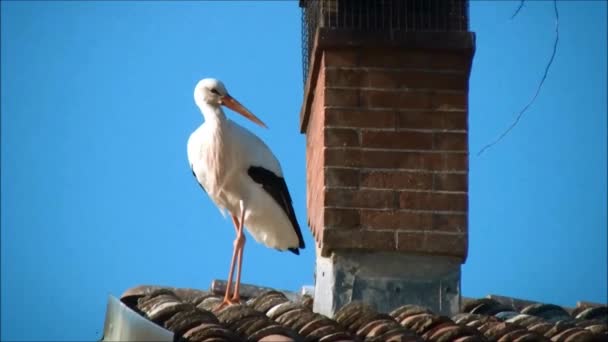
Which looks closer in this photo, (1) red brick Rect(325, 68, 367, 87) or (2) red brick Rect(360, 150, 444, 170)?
(2) red brick Rect(360, 150, 444, 170)

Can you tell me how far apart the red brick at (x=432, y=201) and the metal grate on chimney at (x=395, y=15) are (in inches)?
29.9

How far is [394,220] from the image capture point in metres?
6.06

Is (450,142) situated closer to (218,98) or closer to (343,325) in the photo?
(343,325)

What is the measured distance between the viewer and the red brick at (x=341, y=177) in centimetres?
608

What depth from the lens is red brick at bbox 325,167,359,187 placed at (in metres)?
6.08

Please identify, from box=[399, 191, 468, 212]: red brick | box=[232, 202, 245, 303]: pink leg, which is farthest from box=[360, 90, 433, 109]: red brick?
box=[232, 202, 245, 303]: pink leg

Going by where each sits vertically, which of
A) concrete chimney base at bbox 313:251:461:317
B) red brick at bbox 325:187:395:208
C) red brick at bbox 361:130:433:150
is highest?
red brick at bbox 361:130:433:150

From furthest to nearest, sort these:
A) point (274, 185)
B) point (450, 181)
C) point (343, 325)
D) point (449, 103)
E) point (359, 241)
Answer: point (274, 185) → point (449, 103) → point (450, 181) → point (359, 241) → point (343, 325)

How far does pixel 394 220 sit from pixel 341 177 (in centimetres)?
29

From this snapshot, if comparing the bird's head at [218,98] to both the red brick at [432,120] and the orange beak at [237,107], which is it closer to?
the orange beak at [237,107]

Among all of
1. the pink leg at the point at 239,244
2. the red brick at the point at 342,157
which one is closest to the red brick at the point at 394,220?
the red brick at the point at 342,157

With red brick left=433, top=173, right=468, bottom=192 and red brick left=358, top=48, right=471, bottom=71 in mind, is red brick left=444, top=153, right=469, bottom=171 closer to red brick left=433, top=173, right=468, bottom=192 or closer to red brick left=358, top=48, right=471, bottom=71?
red brick left=433, top=173, right=468, bottom=192

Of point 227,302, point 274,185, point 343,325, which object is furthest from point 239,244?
point 343,325

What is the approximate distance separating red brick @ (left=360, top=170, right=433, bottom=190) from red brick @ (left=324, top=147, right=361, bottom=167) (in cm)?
6
